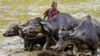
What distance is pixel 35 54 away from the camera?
13258 mm

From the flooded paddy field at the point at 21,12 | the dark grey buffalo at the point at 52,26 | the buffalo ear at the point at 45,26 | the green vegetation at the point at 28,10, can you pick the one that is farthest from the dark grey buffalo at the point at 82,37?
the green vegetation at the point at 28,10

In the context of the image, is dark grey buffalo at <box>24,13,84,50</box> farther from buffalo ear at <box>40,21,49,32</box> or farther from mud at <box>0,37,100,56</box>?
mud at <box>0,37,100,56</box>

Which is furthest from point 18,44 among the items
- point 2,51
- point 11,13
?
point 11,13

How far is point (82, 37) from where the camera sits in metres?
12.5

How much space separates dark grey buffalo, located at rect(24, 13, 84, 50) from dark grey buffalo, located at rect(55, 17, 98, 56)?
2.58 ft

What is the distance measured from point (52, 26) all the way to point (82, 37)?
133 centimetres

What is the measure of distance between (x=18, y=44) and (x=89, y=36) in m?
3.91

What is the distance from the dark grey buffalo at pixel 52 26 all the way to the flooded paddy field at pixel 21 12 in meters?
0.68

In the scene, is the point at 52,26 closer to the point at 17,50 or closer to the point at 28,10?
the point at 17,50

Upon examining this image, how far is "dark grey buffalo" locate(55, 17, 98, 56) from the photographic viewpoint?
40.3 ft

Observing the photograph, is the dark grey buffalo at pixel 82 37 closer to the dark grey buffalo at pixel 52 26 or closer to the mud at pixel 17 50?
the mud at pixel 17 50

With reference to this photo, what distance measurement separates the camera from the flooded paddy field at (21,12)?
48.0 ft

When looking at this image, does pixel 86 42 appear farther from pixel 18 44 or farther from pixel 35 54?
pixel 18 44

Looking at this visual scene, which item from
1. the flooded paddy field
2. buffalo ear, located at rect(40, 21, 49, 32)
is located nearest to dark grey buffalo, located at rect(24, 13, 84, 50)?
buffalo ear, located at rect(40, 21, 49, 32)
